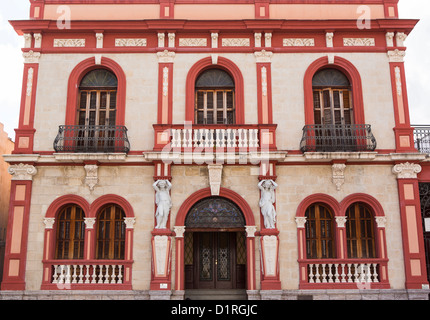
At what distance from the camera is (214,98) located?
48.4 feet

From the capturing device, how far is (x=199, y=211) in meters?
13.7

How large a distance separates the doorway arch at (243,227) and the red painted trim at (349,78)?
3.51 metres

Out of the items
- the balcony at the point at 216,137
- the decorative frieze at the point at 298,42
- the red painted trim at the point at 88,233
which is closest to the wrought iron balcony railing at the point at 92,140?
the balcony at the point at 216,137

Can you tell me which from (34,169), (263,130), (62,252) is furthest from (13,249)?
(263,130)

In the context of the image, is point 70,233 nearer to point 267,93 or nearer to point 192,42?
point 192,42

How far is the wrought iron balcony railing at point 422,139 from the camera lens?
47.6 ft

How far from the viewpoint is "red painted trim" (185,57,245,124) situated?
14234 millimetres

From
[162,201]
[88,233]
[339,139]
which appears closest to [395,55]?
[339,139]

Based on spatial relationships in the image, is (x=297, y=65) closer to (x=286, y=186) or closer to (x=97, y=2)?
(x=286, y=186)

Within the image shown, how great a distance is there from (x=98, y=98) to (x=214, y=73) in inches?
160

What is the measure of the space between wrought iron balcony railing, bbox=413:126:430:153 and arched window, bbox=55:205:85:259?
1138 centimetres

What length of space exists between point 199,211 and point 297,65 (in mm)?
5907

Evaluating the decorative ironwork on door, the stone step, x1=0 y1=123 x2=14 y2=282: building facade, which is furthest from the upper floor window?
the stone step

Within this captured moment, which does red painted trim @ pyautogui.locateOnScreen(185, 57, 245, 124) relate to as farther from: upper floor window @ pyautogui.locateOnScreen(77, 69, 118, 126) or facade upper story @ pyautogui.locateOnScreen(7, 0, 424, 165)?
upper floor window @ pyautogui.locateOnScreen(77, 69, 118, 126)
